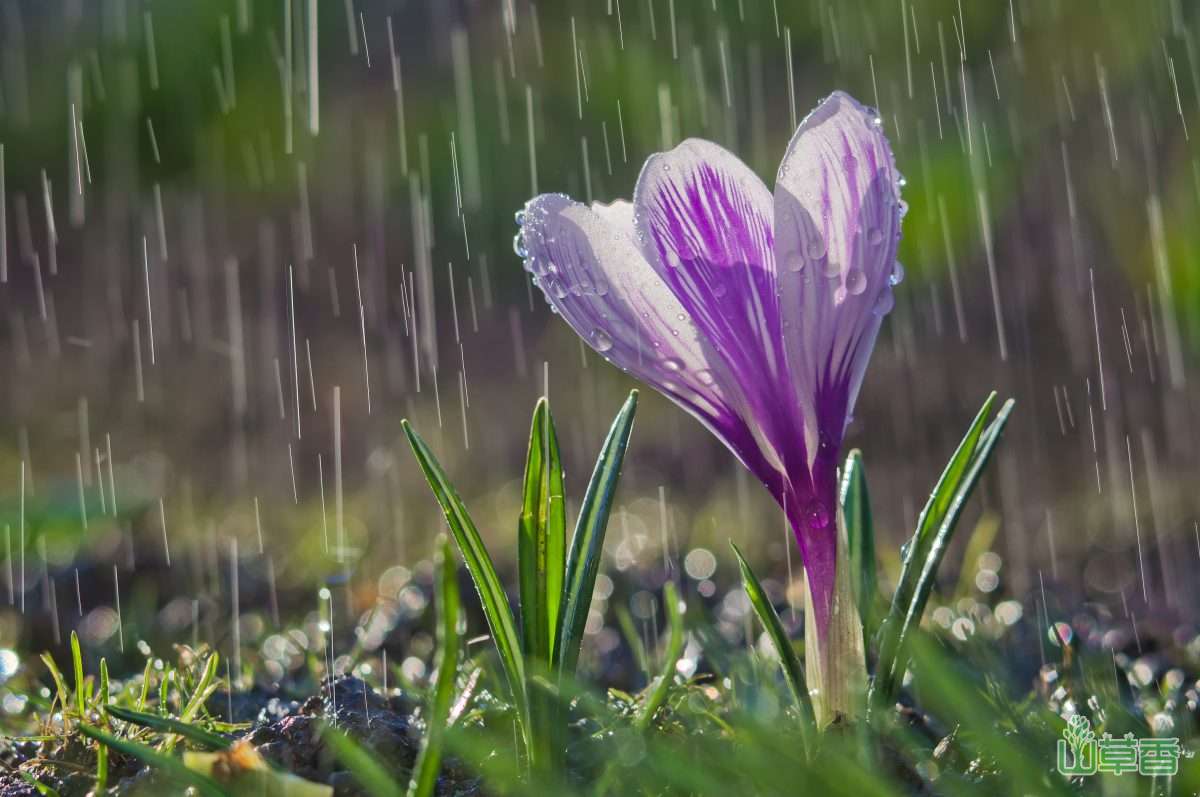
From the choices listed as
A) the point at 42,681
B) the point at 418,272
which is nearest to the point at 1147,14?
the point at 418,272

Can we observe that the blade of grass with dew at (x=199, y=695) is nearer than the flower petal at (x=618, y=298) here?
No

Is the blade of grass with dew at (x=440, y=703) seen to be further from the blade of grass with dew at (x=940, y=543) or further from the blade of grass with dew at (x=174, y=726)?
the blade of grass with dew at (x=940, y=543)

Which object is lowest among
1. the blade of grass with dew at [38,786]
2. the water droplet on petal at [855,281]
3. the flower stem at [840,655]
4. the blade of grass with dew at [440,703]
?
the blade of grass with dew at [38,786]

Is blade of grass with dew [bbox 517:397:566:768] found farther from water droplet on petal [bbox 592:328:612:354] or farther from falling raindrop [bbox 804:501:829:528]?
falling raindrop [bbox 804:501:829:528]

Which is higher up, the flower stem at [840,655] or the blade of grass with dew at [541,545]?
the blade of grass with dew at [541,545]

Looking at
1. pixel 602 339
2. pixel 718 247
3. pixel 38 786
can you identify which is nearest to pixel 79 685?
pixel 38 786

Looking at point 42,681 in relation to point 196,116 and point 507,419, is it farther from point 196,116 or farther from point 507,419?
point 196,116

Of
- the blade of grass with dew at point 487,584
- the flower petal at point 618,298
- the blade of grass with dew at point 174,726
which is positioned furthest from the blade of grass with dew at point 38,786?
the flower petal at point 618,298

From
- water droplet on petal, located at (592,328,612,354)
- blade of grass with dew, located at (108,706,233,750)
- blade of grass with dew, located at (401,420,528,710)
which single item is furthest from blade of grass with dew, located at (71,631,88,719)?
water droplet on petal, located at (592,328,612,354)
